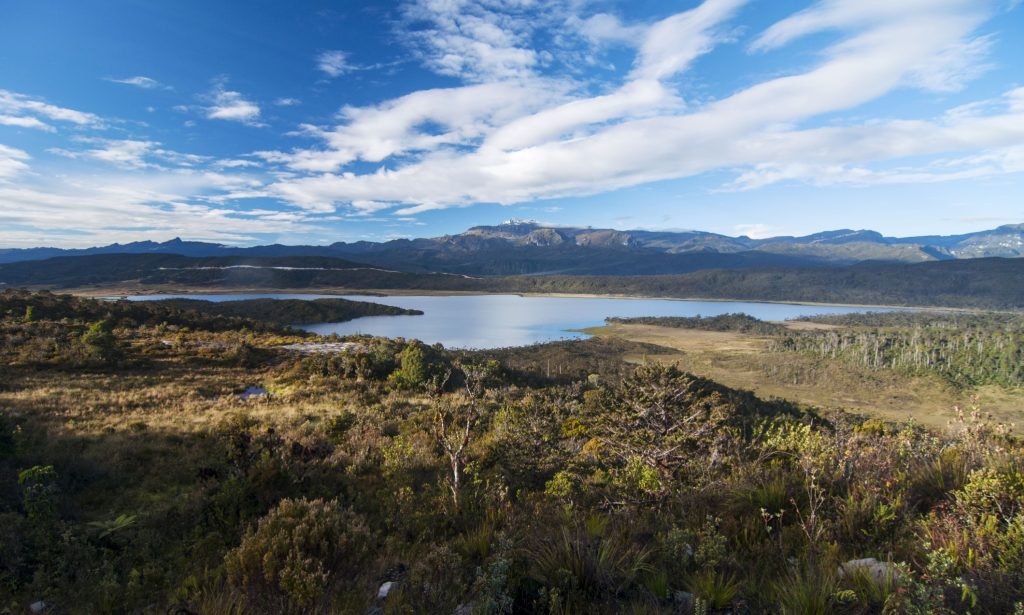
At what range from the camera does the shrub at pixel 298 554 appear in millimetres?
4309

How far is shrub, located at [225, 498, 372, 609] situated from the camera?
431cm

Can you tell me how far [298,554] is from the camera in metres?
4.57

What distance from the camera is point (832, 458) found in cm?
645

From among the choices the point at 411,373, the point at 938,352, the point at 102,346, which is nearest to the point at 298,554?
the point at 411,373

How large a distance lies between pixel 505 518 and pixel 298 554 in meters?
2.77

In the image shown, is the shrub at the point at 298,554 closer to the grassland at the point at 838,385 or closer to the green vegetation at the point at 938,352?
the grassland at the point at 838,385

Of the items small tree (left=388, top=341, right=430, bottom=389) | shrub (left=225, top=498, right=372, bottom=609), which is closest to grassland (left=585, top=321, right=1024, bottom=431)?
small tree (left=388, top=341, right=430, bottom=389)

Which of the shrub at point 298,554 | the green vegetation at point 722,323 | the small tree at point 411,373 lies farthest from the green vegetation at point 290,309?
the shrub at point 298,554

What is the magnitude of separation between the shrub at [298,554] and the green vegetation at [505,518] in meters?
0.03

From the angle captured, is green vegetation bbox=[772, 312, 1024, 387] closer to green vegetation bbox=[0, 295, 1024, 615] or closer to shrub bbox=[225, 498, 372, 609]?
green vegetation bbox=[0, 295, 1024, 615]

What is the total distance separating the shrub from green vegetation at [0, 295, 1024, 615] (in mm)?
25

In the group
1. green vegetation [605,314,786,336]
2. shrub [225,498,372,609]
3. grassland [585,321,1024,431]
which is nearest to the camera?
shrub [225,498,372,609]

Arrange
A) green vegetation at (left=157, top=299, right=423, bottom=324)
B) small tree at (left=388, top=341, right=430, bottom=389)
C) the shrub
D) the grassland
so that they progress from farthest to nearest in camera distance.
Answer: green vegetation at (left=157, top=299, right=423, bottom=324)
the grassland
small tree at (left=388, top=341, right=430, bottom=389)
the shrub

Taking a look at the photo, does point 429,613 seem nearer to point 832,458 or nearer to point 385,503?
point 385,503
